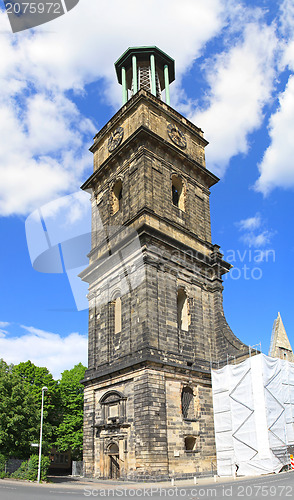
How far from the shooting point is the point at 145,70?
3784cm

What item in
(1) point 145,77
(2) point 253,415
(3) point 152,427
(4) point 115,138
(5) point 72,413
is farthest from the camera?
(1) point 145,77

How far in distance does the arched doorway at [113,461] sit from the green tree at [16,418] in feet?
16.0

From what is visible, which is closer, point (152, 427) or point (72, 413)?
point (152, 427)

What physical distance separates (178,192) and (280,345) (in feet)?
43.8

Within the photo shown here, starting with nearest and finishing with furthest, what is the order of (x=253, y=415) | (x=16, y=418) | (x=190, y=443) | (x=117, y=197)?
(x=253, y=415), (x=190, y=443), (x=16, y=418), (x=117, y=197)

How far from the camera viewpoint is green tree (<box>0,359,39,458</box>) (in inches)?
927

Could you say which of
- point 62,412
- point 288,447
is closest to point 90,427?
point 288,447

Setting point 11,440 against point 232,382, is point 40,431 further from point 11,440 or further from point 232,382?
point 232,382

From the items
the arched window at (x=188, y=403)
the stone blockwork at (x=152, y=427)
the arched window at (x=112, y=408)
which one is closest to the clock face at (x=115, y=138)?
the stone blockwork at (x=152, y=427)

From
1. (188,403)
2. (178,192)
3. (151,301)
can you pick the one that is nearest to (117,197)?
(178,192)

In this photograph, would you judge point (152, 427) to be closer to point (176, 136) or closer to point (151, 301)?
point (151, 301)

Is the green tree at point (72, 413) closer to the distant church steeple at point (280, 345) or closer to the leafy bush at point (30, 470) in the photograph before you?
the leafy bush at point (30, 470)

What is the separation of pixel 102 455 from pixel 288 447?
33.6 ft

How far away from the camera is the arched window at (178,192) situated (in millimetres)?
30344
